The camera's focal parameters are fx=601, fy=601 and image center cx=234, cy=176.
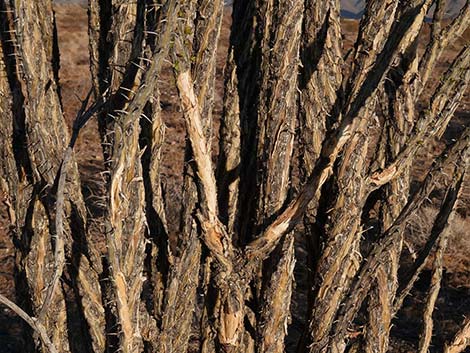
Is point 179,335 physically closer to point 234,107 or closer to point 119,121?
point 234,107

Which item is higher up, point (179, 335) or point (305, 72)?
point (305, 72)

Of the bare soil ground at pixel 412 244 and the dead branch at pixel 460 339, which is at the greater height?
the dead branch at pixel 460 339

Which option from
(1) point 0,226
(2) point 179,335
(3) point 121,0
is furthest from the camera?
(1) point 0,226

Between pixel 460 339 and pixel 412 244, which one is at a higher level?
pixel 460 339

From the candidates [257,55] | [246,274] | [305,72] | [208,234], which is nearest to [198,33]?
[257,55]

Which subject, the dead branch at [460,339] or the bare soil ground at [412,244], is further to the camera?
the bare soil ground at [412,244]

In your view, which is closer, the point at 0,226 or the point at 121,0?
the point at 121,0

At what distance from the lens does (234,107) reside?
239 cm

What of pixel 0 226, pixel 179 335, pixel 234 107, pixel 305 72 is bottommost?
pixel 0 226

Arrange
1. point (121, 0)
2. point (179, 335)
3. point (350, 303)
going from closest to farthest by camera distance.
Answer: point (121, 0) < point (350, 303) < point (179, 335)

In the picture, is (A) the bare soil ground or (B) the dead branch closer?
(B) the dead branch

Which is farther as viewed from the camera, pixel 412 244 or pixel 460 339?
pixel 412 244

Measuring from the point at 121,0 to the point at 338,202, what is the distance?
40.4 inches

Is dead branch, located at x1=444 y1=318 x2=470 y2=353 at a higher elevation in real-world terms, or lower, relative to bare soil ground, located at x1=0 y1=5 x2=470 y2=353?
higher
